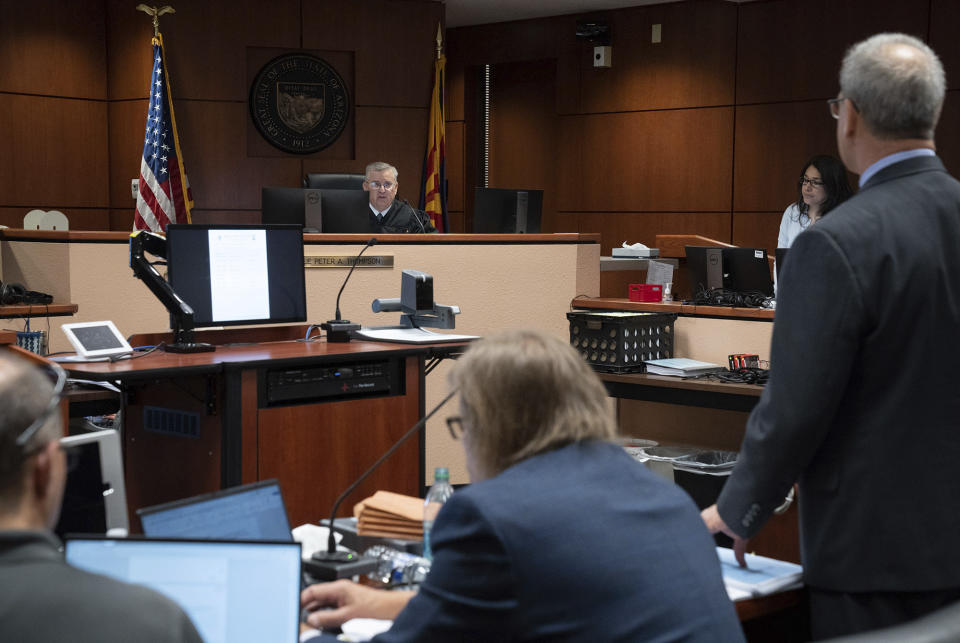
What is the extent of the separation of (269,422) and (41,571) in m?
2.52

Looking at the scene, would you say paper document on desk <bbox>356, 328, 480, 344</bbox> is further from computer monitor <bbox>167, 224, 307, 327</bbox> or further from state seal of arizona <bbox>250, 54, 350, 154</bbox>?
state seal of arizona <bbox>250, 54, 350, 154</bbox>

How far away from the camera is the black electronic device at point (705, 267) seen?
16.8 ft

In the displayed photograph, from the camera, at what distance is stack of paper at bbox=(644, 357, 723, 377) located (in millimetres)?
4477

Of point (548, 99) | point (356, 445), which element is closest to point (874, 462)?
point (356, 445)

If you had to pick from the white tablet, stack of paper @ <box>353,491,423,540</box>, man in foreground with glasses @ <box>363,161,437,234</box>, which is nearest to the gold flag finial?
man in foreground with glasses @ <box>363,161,437,234</box>

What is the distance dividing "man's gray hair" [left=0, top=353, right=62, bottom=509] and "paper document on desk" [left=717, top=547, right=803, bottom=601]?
116 centimetres

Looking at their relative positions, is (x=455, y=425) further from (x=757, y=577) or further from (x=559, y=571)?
(x=757, y=577)

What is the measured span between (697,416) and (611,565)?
3510 millimetres

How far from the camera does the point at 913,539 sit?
1.75 meters

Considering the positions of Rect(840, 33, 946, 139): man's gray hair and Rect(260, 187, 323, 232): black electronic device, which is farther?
Rect(260, 187, 323, 232): black electronic device

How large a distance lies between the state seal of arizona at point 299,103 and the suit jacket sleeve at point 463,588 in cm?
712

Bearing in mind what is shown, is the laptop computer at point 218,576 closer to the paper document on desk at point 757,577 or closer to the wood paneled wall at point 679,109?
the paper document on desk at point 757,577

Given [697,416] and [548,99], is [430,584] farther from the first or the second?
[548,99]

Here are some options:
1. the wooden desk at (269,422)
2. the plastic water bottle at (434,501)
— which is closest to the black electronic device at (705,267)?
the wooden desk at (269,422)
